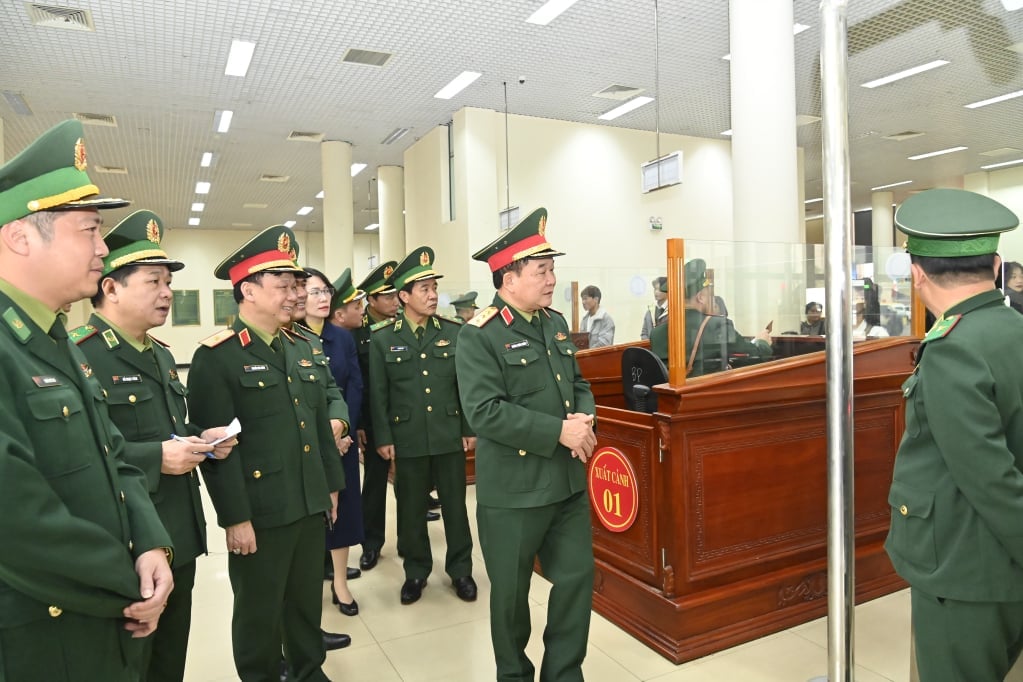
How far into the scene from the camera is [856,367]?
336cm

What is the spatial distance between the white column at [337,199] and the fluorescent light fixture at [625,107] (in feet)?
13.1

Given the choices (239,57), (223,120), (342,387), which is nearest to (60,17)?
(239,57)

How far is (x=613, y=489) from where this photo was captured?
10.6ft

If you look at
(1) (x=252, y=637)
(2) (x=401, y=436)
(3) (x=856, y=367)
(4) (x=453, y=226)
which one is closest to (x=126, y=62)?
(4) (x=453, y=226)

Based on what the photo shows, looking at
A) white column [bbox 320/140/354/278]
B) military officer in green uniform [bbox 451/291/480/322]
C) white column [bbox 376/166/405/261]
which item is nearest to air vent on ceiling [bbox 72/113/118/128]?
white column [bbox 320/140/354/278]

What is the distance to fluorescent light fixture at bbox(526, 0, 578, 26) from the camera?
5.95 m

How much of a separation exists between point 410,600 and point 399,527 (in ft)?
1.34

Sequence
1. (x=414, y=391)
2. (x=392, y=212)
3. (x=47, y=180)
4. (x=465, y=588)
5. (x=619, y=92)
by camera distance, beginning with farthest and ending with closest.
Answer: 1. (x=392, y=212)
2. (x=619, y=92)
3. (x=414, y=391)
4. (x=465, y=588)
5. (x=47, y=180)

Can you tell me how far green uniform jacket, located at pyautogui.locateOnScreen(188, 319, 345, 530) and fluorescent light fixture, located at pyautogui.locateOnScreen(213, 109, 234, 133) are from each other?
759 cm

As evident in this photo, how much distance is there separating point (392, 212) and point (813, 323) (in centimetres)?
929

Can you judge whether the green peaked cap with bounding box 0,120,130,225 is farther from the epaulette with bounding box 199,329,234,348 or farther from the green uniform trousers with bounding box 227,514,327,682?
the green uniform trousers with bounding box 227,514,327,682

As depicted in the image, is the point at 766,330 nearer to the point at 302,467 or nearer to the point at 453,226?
the point at 302,467

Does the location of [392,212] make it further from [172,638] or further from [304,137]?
[172,638]

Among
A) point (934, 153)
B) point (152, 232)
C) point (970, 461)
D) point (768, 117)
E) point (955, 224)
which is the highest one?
point (934, 153)
